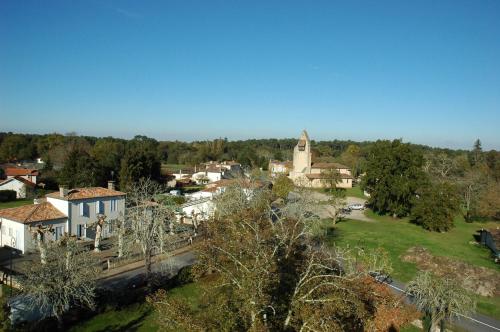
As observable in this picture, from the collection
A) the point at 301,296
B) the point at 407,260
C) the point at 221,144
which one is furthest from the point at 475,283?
the point at 221,144

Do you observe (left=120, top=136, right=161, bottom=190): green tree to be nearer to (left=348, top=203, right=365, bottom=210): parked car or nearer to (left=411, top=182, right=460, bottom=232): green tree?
(left=348, top=203, right=365, bottom=210): parked car

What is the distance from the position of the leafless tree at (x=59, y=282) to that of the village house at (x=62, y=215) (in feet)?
36.8

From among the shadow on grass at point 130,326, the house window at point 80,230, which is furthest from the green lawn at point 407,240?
the house window at point 80,230

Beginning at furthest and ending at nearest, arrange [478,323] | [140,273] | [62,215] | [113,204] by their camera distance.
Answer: [113,204] → [62,215] → [140,273] → [478,323]

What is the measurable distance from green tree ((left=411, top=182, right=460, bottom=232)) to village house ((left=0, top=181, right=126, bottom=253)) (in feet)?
110

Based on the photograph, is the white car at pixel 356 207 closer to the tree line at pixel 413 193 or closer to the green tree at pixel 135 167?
the tree line at pixel 413 193

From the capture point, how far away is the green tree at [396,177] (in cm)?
4816

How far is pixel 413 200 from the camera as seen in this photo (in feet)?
156

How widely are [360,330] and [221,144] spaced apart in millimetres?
119407

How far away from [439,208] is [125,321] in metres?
36.3

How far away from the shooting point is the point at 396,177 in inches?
1918

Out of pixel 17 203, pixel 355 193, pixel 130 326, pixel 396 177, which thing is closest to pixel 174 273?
pixel 130 326

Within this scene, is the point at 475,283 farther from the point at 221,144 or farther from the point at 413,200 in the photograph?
the point at 221,144

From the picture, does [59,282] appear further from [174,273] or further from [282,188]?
[282,188]
